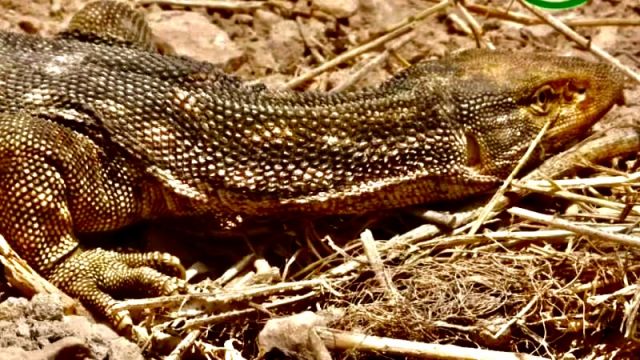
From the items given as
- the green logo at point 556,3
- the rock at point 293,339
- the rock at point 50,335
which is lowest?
the rock at point 293,339

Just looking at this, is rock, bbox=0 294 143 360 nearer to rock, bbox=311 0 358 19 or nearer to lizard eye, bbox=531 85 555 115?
lizard eye, bbox=531 85 555 115

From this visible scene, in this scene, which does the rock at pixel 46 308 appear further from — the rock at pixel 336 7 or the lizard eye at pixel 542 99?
the rock at pixel 336 7

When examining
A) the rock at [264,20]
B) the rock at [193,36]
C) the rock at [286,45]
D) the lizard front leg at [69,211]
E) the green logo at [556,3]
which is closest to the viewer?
the lizard front leg at [69,211]

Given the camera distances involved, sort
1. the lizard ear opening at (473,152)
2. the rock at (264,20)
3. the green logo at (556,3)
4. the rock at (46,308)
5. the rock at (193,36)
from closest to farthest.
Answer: the rock at (46,308) → the lizard ear opening at (473,152) → the green logo at (556,3) → the rock at (193,36) → the rock at (264,20)

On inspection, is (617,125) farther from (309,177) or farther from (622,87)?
(309,177)

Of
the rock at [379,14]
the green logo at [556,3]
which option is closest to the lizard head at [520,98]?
the green logo at [556,3]

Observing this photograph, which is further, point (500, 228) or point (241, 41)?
point (241, 41)

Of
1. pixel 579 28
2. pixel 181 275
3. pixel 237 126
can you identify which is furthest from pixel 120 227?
pixel 579 28
